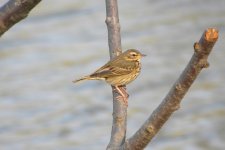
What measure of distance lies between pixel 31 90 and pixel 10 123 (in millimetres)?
1010

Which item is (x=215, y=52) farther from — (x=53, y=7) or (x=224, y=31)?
(x=53, y=7)

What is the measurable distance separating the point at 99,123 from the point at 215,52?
2586 mm

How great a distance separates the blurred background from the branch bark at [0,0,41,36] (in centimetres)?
763

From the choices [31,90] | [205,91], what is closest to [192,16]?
[205,91]

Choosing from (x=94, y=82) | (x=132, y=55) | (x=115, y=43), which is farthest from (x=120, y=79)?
(x=94, y=82)

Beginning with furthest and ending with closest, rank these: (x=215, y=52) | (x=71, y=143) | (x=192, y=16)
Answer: (x=192, y=16), (x=215, y=52), (x=71, y=143)

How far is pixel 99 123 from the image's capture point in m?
10.7

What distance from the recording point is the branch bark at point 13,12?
235cm

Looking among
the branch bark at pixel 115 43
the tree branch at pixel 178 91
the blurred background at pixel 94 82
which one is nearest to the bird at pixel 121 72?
the branch bark at pixel 115 43

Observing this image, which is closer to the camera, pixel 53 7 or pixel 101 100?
pixel 101 100

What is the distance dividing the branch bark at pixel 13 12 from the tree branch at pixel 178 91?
0.53m

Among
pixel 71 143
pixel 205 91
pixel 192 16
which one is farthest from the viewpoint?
pixel 192 16

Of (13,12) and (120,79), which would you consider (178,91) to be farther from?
(120,79)

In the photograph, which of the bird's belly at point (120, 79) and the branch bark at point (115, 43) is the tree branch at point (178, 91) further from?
the bird's belly at point (120, 79)
